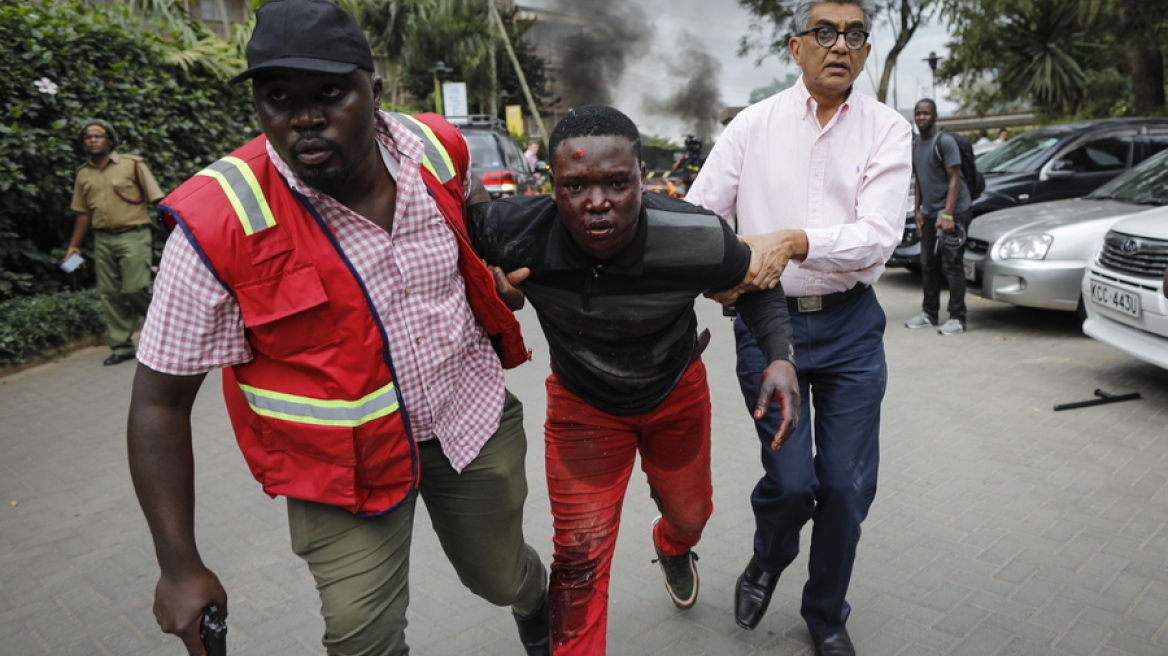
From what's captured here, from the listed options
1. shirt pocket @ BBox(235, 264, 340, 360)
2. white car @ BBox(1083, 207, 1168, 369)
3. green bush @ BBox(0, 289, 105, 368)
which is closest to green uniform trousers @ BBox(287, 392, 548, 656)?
shirt pocket @ BBox(235, 264, 340, 360)

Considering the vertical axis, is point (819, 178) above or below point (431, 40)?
above

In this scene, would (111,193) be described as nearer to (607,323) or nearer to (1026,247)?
(607,323)

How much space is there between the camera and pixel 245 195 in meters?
1.94

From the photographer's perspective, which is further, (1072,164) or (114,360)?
(1072,164)

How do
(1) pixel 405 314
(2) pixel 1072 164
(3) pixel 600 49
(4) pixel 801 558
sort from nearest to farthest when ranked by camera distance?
1. (1) pixel 405 314
2. (4) pixel 801 558
3. (2) pixel 1072 164
4. (3) pixel 600 49

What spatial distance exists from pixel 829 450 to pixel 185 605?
191 cm

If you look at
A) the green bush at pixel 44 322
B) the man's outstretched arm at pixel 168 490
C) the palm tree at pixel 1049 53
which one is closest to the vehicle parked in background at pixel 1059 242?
the man's outstretched arm at pixel 168 490

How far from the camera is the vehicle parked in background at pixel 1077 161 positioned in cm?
981

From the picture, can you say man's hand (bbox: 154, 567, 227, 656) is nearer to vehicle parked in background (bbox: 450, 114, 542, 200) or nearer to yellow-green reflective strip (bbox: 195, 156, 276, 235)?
yellow-green reflective strip (bbox: 195, 156, 276, 235)

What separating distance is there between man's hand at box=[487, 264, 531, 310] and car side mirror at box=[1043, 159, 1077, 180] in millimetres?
8896

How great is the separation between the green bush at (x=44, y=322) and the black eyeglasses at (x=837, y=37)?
7.21 m

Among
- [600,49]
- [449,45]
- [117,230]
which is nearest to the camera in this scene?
[117,230]

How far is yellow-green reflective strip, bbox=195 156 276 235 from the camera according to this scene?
75.5 inches

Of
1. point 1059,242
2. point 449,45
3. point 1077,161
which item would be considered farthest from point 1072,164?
point 449,45
